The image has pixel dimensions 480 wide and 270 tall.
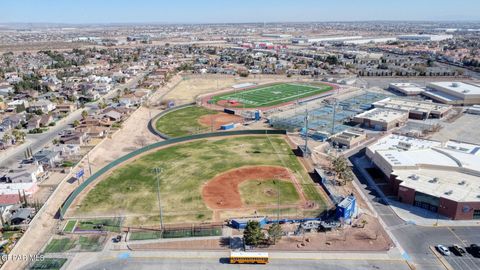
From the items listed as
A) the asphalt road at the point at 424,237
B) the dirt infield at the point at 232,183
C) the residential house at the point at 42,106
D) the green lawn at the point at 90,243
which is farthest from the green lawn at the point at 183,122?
the asphalt road at the point at 424,237

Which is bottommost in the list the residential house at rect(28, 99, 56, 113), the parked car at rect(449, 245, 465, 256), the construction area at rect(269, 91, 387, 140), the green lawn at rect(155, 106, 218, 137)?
the parked car at rect(449, 245, 465, 256)

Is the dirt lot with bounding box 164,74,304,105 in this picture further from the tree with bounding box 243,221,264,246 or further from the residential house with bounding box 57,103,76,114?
the tree with bounding box 243,221,264,246

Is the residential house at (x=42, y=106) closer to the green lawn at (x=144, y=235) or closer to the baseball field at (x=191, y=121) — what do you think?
the baseball field at (x=191, y=121)

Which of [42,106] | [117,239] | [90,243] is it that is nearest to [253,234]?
[117,239]

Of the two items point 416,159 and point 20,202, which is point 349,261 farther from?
point 20,202

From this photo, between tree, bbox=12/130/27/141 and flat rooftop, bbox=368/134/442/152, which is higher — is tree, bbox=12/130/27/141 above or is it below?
below

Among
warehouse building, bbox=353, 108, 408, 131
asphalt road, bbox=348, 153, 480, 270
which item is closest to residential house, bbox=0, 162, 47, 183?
asphalt road, bbox=348, 153, 480, 270
